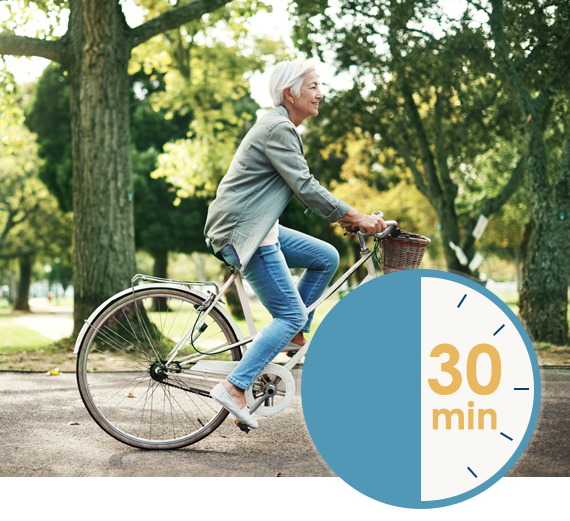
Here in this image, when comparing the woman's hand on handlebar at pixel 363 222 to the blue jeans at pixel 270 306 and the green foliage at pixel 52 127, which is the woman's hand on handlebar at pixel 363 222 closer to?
the blue jeans at pixel 270 306

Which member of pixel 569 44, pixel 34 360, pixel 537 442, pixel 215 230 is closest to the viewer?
pixel 215 230

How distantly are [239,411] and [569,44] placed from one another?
26.2 ft

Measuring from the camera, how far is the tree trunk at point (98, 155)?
7266 mm

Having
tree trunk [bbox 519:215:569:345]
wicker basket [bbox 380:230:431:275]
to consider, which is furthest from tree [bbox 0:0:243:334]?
tree trunk [bbox 519:215:569:345]

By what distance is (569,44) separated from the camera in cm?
866

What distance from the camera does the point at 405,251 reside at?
2896 mm

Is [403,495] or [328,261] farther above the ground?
[328,261]

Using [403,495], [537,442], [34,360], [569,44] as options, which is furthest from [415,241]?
[569,44]

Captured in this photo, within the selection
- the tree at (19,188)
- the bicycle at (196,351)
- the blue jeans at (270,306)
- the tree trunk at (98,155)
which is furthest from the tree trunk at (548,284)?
the tree at (19,188)

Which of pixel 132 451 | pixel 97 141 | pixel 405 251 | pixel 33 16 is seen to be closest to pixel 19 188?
pixel 33 16

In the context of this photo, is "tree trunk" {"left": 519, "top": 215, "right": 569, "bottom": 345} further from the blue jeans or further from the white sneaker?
the white sneaker

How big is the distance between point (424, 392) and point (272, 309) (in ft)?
2.98

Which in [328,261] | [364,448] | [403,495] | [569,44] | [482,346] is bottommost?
[403,495]

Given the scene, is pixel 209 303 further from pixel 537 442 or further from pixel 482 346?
pixel 537 442
